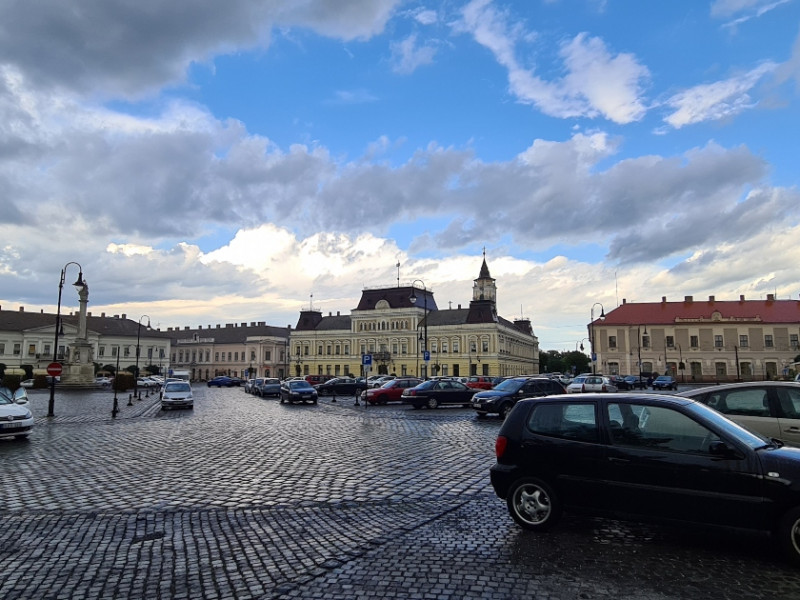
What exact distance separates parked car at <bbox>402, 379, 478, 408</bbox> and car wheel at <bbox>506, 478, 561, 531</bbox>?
22685 mm

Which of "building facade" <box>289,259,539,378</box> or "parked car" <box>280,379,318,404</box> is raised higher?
"building facade" <box>289,259,539,378</box>

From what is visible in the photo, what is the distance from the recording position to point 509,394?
2323 cm

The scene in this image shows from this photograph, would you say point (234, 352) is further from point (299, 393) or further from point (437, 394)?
point (437, 394)

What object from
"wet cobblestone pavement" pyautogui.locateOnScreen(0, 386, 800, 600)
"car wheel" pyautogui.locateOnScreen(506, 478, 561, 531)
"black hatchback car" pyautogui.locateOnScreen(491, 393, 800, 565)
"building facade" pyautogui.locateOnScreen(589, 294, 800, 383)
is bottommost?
"wet cobblestone pavement" pyautogui.locateOnScreen(0, 386, 800, 600)

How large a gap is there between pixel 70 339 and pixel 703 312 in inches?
4330

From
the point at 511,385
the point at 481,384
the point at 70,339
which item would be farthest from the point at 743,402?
the point at 70,339

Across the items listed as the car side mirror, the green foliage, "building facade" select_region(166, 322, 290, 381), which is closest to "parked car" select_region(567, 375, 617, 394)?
the car side mirror

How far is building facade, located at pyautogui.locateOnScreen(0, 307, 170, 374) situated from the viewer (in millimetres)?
100000

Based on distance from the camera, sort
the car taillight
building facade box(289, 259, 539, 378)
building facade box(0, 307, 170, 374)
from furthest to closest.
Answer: building facade box(0, 307, 170, 374) → building facade box(289, 259, 539, 378) → the car taillight

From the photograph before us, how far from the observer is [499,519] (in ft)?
24.5

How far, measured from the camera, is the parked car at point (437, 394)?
29625mm

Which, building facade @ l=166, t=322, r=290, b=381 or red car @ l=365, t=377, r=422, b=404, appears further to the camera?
building facade @ l=166, t=322, r=290, b=381

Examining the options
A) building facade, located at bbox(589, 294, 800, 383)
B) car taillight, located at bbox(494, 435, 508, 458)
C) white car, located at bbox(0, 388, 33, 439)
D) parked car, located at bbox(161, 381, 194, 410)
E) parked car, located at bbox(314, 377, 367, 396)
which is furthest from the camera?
building facade, located at bbox(589, 294, 800, 383)

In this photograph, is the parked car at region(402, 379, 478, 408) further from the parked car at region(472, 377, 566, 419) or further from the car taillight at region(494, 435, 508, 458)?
the car taillight at region(494, 435, 508, 458)
